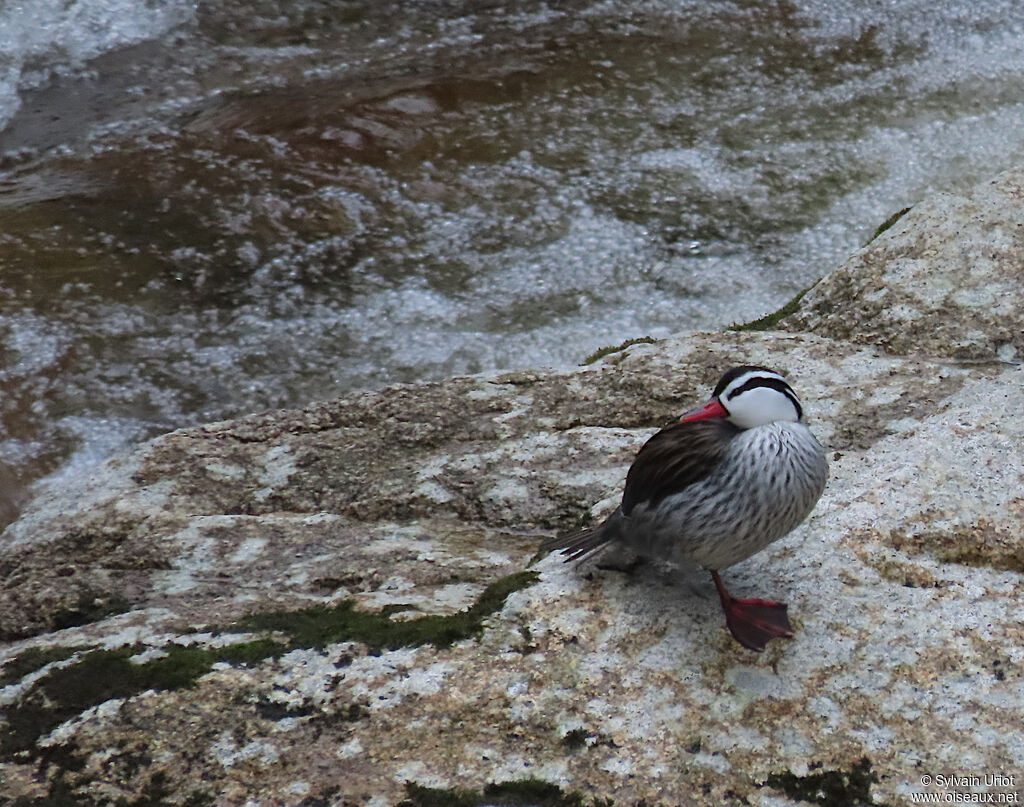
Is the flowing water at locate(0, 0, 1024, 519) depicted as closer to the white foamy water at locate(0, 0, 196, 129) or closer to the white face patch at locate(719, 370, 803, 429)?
the white foamy water at locate(0, 0, 196, 129)

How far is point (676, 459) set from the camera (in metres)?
3.26

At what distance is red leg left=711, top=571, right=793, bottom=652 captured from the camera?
10.1 feet

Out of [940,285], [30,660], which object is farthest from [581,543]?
[940,285]

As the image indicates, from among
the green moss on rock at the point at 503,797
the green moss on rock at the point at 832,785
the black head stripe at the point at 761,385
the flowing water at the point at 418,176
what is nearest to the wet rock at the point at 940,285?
the black head stripe at the point at 761,385

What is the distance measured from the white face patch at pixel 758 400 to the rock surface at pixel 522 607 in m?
0.51

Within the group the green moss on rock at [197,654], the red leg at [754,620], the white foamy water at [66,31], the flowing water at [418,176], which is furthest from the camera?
the white foamy water at [66,31]

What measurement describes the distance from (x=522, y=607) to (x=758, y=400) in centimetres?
Result: 92

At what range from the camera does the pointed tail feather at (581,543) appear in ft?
11.2

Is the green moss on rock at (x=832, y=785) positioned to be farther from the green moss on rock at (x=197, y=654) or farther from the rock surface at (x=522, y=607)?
the green moss on rock at (x=197, y=654)

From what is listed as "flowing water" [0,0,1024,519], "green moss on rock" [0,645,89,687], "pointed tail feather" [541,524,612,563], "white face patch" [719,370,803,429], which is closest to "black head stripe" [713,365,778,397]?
"white face patch" [719,370,803,429]

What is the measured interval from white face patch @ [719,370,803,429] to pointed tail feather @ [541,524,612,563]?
53cm

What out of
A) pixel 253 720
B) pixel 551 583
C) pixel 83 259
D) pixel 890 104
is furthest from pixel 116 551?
pixel 890 104

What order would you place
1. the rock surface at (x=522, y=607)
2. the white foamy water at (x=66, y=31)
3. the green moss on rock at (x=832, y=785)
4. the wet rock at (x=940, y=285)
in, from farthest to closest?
the white foamy water at (x=66, y=31) → the wet rock at (x=940, y=285) → the rock surface at (x=522, y=607) → the green moss on rock at (x=832, y=785)

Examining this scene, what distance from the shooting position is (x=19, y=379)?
6.78 metres
